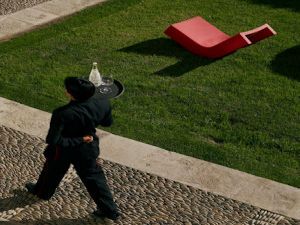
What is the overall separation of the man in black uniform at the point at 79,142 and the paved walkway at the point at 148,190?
1.03ft

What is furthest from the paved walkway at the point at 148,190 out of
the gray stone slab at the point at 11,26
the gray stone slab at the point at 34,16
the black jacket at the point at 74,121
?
the gray stone slab at the point at 34,16

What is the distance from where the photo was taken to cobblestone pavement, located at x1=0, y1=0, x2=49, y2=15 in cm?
1451

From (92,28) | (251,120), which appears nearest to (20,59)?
(92,28)

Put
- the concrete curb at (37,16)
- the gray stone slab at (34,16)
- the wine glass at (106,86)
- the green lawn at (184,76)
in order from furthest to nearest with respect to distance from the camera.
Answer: the gray stone slab at (34,16) < the concrete curb at (37,16) < the green lawn at (184,76) < the wine glass at (106,86)

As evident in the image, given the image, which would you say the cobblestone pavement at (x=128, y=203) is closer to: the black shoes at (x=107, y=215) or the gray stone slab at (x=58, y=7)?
the black shoes at (x=107, y=215)

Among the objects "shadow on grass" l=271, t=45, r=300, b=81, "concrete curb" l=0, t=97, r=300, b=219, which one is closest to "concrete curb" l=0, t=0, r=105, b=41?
"concrete curb" l=0, t=97, r=300, b=219

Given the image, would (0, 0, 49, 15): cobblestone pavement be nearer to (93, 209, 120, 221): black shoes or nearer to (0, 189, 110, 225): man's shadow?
(0, 189, 110, 225): man's shadow

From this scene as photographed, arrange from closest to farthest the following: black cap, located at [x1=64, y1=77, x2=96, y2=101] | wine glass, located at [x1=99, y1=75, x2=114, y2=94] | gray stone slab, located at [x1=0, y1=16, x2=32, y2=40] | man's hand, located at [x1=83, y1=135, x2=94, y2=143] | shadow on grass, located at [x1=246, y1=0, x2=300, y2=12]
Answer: black cap, located at [x1=64, y1=77, x2=96, y2=101], man's hand, located at [x1=83, y1=135, x2=94, y2=143], wine glass, located at [x1=99, y1=75, x2=114, y2=94], gray stone slab, located at [x1=0, y1=16, x2=32, y2=40], shadow on grass, located at [x1=246, y1=0, x2=300, y2=12]

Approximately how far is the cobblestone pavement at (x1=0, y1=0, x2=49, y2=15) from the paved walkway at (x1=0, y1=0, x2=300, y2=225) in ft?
17.2

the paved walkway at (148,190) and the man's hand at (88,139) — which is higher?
the man's hand at (88,139)

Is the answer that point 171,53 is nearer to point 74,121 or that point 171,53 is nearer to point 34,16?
point 34,16

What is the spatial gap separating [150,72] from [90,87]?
189 inches

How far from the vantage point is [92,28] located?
44.6 feet

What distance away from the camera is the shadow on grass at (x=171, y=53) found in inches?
464
